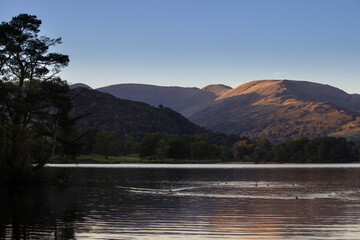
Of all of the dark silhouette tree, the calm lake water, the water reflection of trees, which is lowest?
the calm lake water

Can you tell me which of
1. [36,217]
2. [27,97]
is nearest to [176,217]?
[36,217]

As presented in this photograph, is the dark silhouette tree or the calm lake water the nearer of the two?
the calm lake water

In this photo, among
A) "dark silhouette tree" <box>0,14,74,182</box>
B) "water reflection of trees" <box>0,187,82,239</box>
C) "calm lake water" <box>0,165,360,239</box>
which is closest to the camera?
"water reflection of trees" <box>0,187,82,239</box>

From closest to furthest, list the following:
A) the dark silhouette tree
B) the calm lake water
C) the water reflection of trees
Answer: the water reflection of trees, the calm lake water, the dark silhouette tree

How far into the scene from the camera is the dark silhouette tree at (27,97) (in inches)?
2459

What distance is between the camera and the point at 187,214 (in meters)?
39.2

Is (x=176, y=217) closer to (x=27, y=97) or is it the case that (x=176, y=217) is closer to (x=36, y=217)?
(x=36, y=217)

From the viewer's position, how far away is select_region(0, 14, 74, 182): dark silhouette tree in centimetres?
6247

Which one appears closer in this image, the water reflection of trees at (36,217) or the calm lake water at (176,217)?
the water reflection of trees at (36,217)

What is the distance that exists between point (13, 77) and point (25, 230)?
41.4 meters

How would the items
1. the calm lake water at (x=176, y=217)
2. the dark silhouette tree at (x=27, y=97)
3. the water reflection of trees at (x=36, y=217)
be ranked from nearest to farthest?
the water reflection of trees at (x=36, y=217) < the calm lake water at (x=176, y=217) < the dark silhouette tree at (x=27, y=97)

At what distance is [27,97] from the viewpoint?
215 ft

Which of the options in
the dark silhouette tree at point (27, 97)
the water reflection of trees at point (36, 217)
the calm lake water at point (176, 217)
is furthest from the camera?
the dark silhouette tree at point (27, 97)

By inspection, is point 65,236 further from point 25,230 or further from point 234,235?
point 234,235
